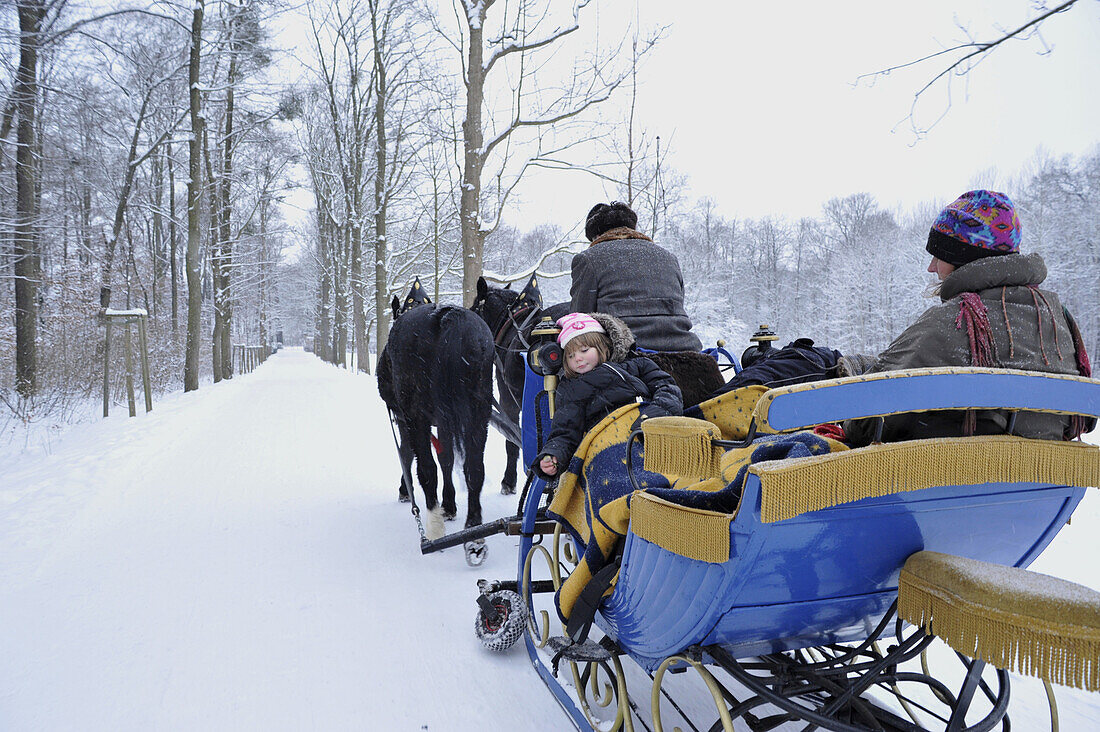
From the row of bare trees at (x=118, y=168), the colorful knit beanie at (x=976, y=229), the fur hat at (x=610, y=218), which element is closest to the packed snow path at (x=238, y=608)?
the colorful knit beanie at (x=976, y=229)

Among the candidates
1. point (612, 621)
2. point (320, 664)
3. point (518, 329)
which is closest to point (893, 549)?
point (612, 621)

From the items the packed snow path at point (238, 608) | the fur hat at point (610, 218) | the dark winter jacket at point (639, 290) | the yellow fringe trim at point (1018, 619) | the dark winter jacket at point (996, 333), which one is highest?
the fur hat at point (610, 218)

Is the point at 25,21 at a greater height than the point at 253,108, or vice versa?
the point at 253,108

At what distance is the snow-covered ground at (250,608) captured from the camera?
2.41 metres

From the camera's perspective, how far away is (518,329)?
4.84 m

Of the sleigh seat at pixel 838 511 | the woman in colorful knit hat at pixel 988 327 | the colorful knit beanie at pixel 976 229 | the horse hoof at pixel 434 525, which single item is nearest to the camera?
the sleigh seat at pixel 838 511

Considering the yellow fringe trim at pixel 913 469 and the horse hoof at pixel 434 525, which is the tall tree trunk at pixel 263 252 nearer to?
the horse hoof at pixel 434 525

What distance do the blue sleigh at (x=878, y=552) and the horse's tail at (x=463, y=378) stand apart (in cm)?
278

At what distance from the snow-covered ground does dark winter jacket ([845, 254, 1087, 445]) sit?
4.98 ft

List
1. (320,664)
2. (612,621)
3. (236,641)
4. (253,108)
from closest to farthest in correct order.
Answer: (612,621)
(320,664)
(236,641)
(253,108)

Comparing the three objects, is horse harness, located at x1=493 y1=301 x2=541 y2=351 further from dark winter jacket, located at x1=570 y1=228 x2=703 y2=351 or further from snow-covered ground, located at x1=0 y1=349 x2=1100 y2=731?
snow-covered ground, located at x1=0 y1=349 x2=1100 y2=731

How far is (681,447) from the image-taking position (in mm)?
1535

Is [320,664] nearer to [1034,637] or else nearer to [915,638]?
[915,638]

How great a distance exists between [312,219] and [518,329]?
33190mm
